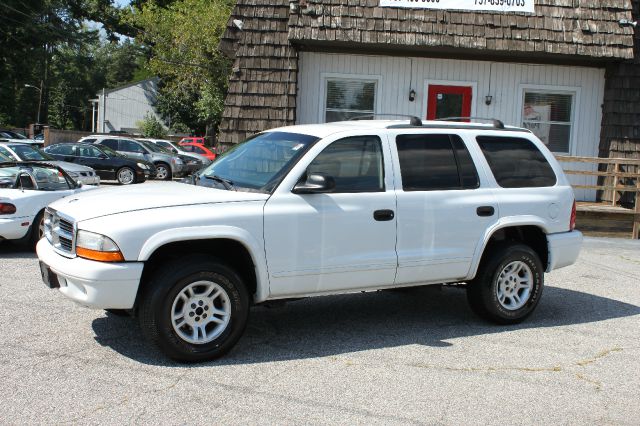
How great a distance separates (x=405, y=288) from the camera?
6.54 m

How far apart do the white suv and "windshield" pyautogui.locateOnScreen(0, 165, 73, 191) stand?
14.8 ft

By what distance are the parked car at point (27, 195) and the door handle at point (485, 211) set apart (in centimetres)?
575

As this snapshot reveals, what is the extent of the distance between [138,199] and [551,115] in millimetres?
10560

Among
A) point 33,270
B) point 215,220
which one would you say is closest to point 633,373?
point 215,220

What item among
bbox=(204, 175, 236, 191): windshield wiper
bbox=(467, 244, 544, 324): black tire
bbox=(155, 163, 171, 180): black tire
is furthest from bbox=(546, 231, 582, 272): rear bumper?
bbox=(155, 163, 171, 180): black tire

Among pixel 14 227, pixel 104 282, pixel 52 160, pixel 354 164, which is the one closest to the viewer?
pixel 104 282

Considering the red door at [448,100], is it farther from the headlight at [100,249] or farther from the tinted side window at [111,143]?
the tinted side window at [111,143]

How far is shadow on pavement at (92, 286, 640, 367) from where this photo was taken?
5.68 meters

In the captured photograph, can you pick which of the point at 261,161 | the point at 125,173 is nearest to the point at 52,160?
the point at 125,173

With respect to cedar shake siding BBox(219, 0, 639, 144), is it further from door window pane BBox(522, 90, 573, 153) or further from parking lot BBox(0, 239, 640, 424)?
parking lot BBox(0, 239, 640, 424)

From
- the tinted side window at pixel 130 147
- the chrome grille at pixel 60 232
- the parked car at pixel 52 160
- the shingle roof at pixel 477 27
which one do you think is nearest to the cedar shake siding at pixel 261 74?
the shingle roof at pixel 477 27

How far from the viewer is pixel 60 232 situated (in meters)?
5.43

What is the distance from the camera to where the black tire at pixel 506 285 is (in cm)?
656

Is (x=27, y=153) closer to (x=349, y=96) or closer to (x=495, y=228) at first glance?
(x=349, y=96)
